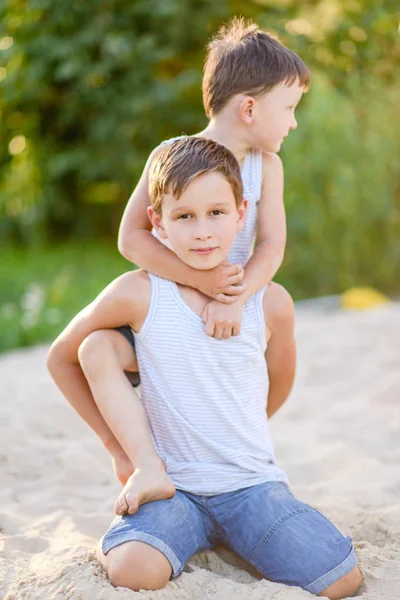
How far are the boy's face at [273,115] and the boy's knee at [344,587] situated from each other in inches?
45.6

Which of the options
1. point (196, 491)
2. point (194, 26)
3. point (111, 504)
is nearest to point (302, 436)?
point (111, 504)

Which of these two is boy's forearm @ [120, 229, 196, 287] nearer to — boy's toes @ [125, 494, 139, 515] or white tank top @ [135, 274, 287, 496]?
white tank top @ [135, 274, 287, 496]

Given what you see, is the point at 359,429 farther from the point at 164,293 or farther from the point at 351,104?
the point at 351,104

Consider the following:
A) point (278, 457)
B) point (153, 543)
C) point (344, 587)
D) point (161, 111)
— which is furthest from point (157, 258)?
point (161, 111)

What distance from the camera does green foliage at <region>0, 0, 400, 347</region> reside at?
660 centimetres

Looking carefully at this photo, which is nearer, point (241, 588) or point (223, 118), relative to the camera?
point (241, 588)

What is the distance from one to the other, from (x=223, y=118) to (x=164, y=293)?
1.75 ft

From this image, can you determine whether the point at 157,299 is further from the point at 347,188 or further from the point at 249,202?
the point at 347,188

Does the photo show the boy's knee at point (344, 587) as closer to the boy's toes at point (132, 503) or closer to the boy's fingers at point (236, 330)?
the boy's toes at point (132, 503)

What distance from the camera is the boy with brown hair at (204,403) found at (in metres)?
2.09

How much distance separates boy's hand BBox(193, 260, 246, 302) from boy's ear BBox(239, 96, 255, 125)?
41 centimetres

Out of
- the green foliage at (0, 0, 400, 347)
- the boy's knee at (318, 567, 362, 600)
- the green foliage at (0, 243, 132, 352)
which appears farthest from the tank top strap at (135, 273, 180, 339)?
the green foliage at (0, 0, 400, 347)

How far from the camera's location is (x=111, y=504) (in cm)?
266

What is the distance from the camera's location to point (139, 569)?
1.99m
